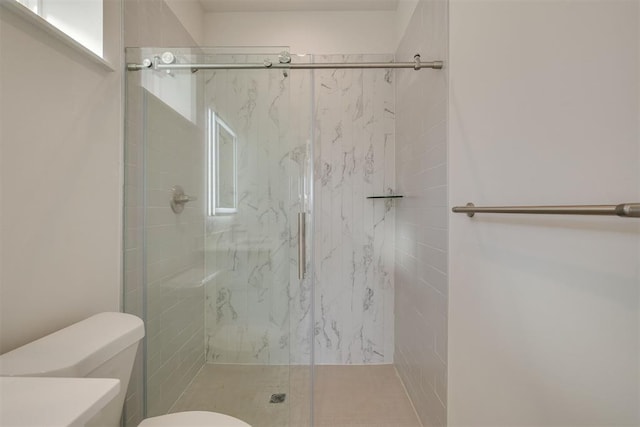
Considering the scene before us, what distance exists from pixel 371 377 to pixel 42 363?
1807 mm

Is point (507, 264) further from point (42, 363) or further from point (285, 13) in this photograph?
point (285, 13)

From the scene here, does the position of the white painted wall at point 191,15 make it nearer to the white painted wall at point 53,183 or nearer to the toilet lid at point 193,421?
the white painted wall at point 53,183

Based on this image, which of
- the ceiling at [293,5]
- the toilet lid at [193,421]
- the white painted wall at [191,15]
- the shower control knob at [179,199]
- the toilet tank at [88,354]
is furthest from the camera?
the ceiling at [293,5]

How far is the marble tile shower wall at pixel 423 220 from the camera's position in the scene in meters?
1.30

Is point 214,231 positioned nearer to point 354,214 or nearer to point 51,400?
point 51,400

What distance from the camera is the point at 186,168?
142 cm

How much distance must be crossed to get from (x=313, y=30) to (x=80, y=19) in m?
1.47

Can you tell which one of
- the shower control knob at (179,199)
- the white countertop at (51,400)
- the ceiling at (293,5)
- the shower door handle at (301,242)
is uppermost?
the ceiling at (293,5)

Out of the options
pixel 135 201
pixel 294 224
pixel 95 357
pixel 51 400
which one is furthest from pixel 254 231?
pixel 51 400

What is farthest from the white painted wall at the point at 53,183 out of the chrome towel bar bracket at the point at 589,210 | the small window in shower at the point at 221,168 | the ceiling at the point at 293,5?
the chrome towel bar bracket at the point at 589,210

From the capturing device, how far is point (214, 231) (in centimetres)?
141

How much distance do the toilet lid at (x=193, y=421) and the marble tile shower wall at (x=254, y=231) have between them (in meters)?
0.41

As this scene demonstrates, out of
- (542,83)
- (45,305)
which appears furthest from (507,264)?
(45,305)

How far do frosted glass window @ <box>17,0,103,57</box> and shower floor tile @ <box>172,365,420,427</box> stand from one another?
159cm
